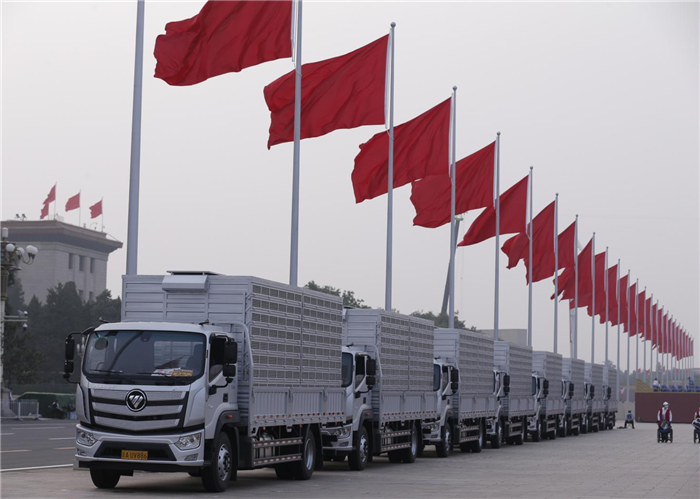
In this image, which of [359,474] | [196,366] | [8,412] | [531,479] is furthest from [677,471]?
[8,412]

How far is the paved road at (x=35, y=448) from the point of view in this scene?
24534 millimetres

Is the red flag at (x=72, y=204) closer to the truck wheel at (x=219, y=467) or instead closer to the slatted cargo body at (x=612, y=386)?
the slatted cargo body at (x=612, y=386)

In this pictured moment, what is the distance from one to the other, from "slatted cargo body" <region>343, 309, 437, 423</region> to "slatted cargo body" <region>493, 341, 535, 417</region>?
380 inches

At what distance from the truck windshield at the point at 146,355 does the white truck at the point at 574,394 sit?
36.7m

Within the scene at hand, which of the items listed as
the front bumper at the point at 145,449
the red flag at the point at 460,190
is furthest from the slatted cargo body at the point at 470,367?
the front bumper at the point at 145,449

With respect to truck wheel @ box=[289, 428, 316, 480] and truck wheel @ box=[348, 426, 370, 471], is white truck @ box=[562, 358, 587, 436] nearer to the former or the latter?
truck wheel @ box=[348, 426, 370, 471]

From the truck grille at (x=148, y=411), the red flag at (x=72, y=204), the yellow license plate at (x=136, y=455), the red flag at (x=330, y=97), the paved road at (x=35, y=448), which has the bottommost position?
the paved road at (x=35, y=448)

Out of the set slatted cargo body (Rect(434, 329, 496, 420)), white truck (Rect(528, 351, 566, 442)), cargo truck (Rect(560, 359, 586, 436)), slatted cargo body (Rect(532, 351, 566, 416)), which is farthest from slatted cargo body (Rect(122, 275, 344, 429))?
cargo truck (Rect(560, 359, 586, 436))

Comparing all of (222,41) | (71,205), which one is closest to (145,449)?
(222,41)

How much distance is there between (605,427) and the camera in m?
66.7

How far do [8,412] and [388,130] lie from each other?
31.5m

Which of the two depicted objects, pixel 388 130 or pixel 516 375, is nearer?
pixel 388 130

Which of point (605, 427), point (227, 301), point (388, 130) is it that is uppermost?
point (388, 130)

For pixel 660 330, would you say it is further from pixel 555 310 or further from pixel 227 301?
pixel 227 301
